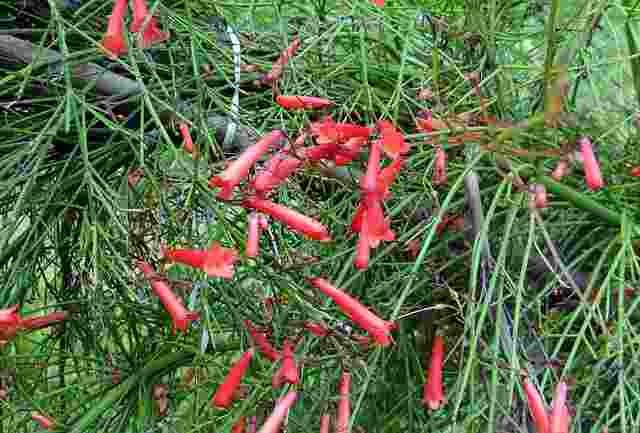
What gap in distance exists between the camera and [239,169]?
3.18 ft

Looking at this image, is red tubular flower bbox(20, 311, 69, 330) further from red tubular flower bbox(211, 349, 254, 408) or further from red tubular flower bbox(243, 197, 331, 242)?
red tubular flower bbox(243, 197, 331, 242)

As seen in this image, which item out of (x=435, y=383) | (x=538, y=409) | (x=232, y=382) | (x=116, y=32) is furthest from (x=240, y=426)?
(x=116, y=32)

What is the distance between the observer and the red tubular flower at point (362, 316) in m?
1.00

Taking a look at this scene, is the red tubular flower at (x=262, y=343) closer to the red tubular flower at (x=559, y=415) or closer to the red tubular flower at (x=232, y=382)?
the red tubular flower at (x=232, y=382)

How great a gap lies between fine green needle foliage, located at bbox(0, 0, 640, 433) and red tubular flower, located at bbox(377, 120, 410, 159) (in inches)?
1.2

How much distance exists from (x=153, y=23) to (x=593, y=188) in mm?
716

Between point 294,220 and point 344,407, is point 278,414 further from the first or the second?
point 294,220

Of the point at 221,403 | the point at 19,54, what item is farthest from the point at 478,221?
the point at 19,54

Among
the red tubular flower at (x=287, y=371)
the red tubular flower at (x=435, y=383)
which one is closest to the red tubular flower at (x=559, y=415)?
the red tubular flower at (x=435, y=383)

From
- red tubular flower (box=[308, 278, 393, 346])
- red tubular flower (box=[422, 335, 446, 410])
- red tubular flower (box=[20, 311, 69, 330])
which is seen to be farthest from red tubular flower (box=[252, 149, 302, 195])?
red tubular flower (box=[20, 311, 69, 330])

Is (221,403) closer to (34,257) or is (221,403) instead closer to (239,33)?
(34,257)

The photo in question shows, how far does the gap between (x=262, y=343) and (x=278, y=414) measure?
5.5 inches

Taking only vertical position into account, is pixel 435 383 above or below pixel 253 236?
below

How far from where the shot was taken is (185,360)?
1.51 m
